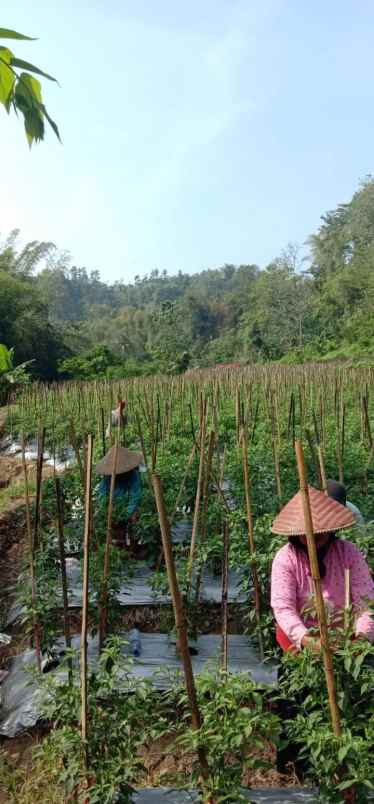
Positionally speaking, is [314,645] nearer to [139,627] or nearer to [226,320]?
[139,627]

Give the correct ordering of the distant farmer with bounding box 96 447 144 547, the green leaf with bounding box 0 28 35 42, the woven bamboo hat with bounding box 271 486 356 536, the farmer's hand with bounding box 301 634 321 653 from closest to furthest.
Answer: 1. the green leaf with bounding box 0 28 35 42
2. the farmer's hand with bounding box 301 634 321 653
3. the woven bamboo hat with bounding box 271 486 356 536
4. the distant farmer with bounding box 96 447 144 547

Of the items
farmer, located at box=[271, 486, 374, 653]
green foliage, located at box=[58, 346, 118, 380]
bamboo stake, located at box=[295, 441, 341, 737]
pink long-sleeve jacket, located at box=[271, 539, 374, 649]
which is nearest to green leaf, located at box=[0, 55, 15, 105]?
bamboo stake, located at box=[295, 441, 341, 737]

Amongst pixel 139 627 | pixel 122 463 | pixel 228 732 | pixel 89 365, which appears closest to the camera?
pixel 228 732

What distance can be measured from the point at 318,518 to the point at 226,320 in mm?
41003

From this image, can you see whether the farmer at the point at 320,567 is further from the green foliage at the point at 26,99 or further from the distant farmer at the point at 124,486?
the distant farmer at the point at 124,486

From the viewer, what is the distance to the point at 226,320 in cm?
4291

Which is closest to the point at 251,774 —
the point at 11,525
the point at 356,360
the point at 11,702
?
the point at 11,702

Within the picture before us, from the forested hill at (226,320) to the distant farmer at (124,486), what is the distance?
673 inches

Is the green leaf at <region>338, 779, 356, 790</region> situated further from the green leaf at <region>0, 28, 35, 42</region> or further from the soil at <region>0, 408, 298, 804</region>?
the green leaf at <region>0, 28, 35, 42</region>

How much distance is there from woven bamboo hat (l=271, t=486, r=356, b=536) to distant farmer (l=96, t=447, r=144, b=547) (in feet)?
6.43

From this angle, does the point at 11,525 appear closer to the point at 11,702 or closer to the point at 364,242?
the point at 11,702

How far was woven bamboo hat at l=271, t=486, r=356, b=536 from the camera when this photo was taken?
2.30 meters


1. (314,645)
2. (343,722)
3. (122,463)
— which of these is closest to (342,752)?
(343,722)

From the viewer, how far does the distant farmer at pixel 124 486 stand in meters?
4.29
